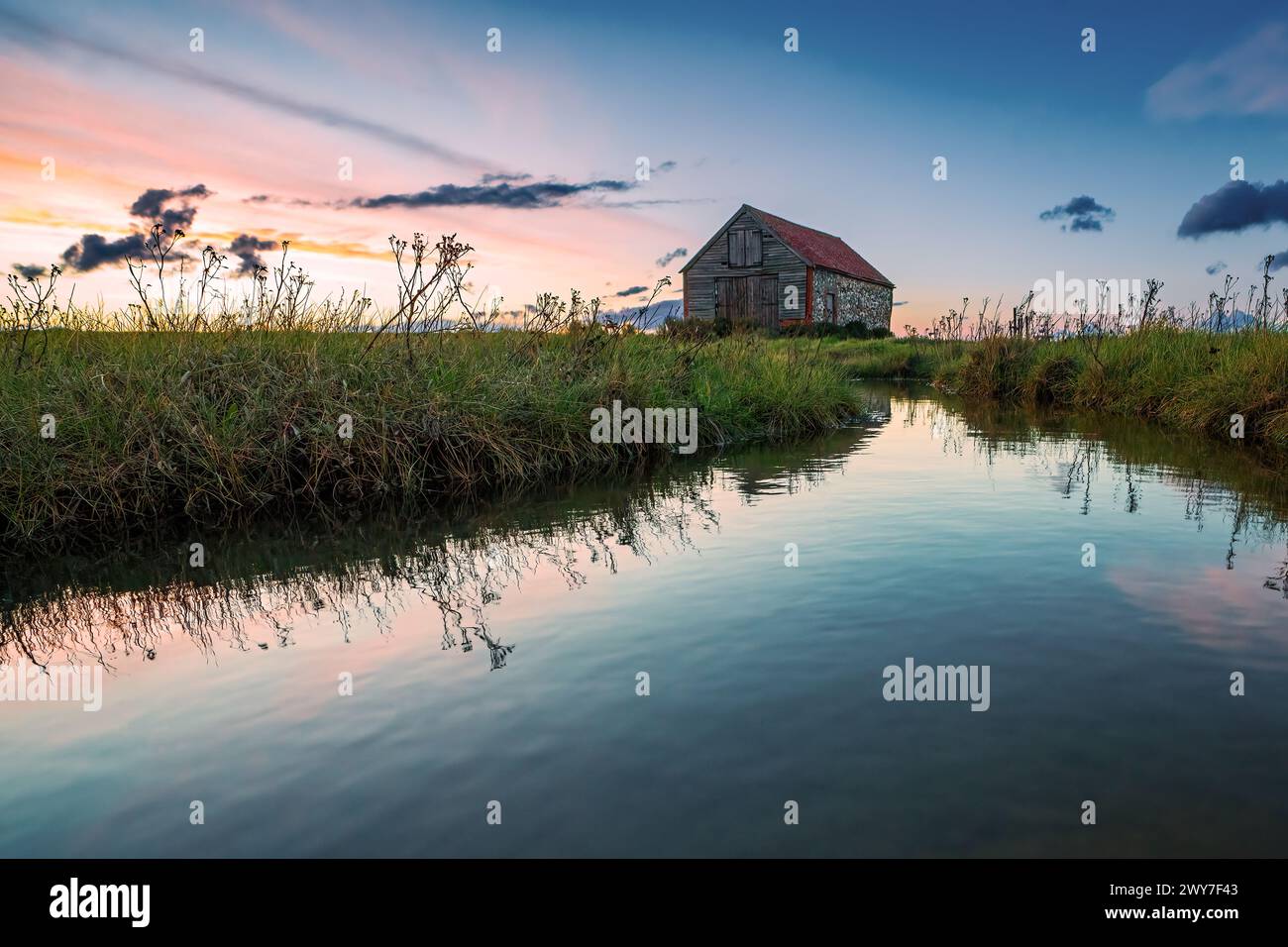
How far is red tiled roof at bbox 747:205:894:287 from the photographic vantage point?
4162cm

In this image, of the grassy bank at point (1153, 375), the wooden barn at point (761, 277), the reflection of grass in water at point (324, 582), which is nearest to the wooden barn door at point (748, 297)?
the wooden barn at point (761, 277)

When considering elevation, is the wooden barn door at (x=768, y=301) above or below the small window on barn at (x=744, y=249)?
below

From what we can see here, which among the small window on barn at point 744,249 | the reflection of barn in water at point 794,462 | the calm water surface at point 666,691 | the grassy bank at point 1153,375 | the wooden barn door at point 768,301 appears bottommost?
the calm water surface at point 666,691

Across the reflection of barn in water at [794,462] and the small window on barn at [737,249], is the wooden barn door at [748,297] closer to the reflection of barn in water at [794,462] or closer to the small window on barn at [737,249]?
the small window on barn at [737,249]

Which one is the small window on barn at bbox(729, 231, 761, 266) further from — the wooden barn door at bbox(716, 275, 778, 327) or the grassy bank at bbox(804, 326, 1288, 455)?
the grassy bank at bbox(804, 326, 1288, 455)

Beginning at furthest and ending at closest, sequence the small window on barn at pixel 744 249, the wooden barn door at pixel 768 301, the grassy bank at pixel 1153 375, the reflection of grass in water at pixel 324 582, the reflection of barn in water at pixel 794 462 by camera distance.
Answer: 1. the small window on barn at pixel 744 249
2. the wooden barn door at pixel 768 301
3. the grassy bank at pixel 1153 375
4. the reflection of barn in water at pixel 794 462
5. the reflection of grass in water at pixel 324 582

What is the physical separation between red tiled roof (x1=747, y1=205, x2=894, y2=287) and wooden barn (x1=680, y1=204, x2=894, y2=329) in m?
0.10

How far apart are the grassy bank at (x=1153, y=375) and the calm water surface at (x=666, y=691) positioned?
6.99 m

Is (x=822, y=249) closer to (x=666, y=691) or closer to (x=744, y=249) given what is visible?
(x=744, y=249)

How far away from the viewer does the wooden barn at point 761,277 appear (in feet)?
133

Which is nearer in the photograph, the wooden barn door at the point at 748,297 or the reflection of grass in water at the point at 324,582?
the reflection of grass in water at the point at 324,582

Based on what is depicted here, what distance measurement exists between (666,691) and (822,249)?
46696 millimetres
